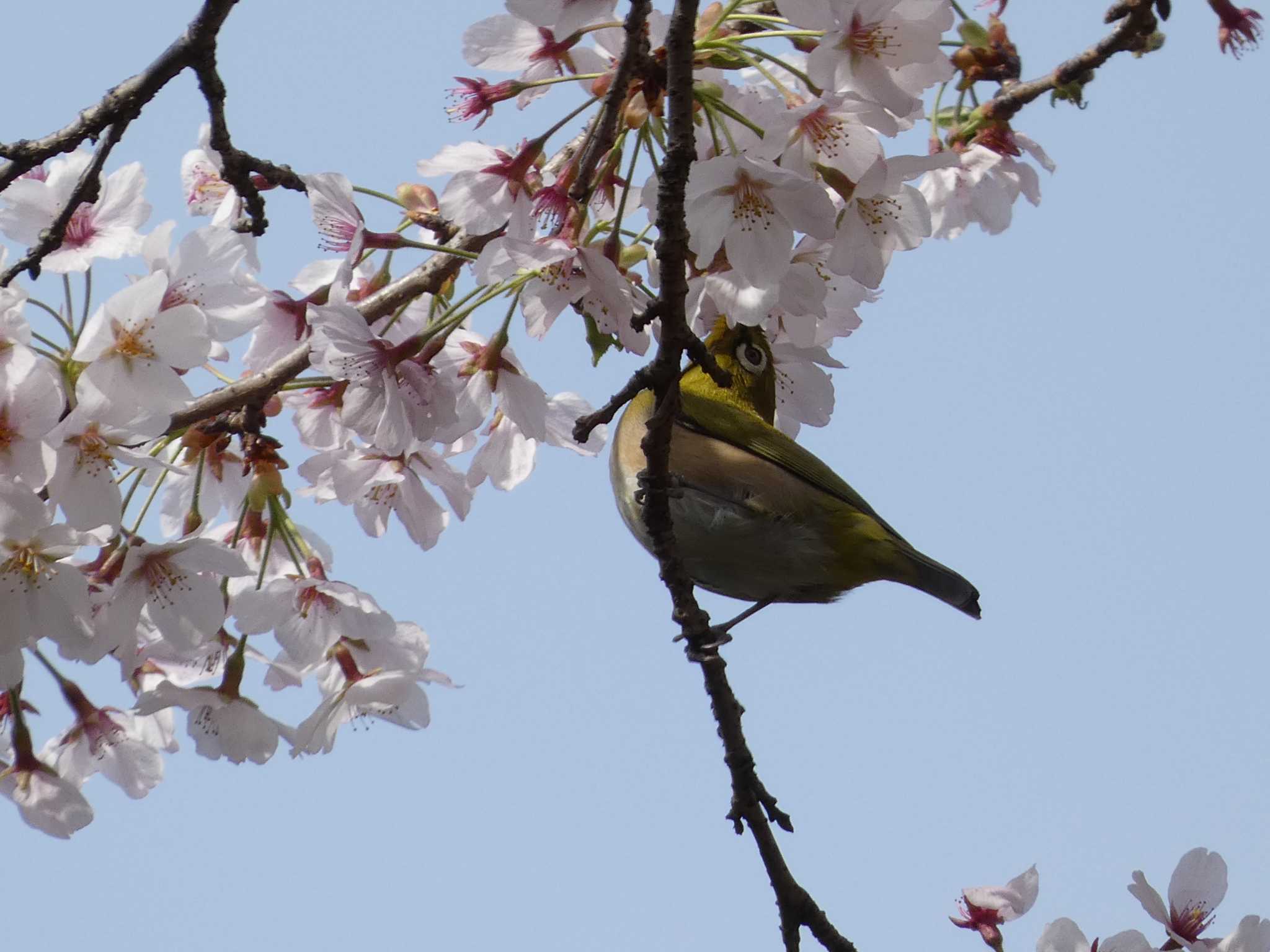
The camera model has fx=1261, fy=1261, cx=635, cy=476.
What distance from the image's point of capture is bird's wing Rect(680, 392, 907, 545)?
14.1 ft

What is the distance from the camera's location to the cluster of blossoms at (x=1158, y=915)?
3471mm

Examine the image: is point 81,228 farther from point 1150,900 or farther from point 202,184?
point 1150,900

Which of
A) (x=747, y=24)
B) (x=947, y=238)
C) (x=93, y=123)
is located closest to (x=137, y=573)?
(x=93, y=123)

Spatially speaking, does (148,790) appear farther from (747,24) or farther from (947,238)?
(947,238)

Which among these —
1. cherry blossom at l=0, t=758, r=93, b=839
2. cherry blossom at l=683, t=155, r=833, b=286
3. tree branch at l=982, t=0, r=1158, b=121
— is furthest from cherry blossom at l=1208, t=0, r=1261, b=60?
cherry blossom at l=0, t=758, r=93, b=839

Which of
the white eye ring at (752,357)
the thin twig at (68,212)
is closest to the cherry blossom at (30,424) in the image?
the thin twig at (68,212)

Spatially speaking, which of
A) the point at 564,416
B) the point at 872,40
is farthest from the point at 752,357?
the point at 872,40

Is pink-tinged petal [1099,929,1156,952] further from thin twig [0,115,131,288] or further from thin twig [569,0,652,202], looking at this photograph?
thin twig [0,115,131,288]

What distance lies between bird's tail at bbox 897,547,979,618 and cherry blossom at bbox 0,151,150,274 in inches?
97.5

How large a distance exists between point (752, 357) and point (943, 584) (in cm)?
100

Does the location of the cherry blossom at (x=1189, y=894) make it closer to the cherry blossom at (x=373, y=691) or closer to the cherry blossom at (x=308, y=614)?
the cherry blossom at (x=373, y=691)

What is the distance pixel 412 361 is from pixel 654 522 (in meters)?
0.69

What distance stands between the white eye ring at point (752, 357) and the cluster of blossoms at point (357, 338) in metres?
0.44

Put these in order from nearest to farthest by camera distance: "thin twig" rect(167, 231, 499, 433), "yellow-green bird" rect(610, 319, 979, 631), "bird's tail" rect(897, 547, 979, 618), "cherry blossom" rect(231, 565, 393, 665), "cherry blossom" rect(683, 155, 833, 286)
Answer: "cherry blossom" rect(683, 155, 833, 286)
"thin twig" rect(167, 231, 499, 433)
"cherry blossom" rect(231, 565, 393, 665)
"bird's tail" rect(897, 547, 979, 618)
"yellow-green bird" rect(610, 319, 979, 631)
